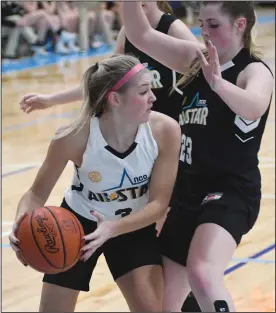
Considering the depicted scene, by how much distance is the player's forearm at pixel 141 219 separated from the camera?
3408 mm

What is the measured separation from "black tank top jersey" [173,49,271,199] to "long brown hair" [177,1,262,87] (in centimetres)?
6

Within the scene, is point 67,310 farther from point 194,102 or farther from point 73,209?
point 194,102

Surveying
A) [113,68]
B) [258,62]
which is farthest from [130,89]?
[258,62]

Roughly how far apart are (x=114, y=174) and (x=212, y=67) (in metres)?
0.65

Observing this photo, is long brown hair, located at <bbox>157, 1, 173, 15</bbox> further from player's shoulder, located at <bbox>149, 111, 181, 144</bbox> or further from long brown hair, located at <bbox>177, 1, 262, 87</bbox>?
player's shoulder, located at <bbox>149, 111, 181, 144</bbox>

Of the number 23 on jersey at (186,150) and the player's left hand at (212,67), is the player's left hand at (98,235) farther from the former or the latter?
the player's left hand at (212,67)

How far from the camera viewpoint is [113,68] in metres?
3.52

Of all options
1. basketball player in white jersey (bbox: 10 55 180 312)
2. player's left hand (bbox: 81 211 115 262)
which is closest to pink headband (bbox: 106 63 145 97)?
basketball player in white jersey (bbox: 10 55 180 312)

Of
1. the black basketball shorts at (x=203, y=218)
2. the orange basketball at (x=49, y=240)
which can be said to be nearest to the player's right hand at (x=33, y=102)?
the black basketball shorts at (x=203, y=218)

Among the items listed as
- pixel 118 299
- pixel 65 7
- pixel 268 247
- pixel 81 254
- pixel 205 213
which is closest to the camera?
pixel 81 254

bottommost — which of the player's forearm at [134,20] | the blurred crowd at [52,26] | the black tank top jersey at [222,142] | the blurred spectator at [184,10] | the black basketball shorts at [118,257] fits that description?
the blurred spectator at [184,10]

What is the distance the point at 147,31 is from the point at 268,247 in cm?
295

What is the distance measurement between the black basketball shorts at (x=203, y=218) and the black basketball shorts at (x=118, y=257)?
87 mm

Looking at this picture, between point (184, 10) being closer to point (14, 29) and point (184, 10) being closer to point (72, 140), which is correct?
point (14, 29)
